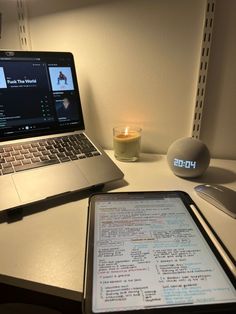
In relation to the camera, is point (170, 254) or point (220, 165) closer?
point (170, 254)

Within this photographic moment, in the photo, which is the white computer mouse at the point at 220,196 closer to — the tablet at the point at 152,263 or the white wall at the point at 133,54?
the tablet at the point at 152,263

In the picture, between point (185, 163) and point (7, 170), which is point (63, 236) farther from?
point (185, 163)

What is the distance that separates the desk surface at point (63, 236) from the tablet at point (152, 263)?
0.09 ft

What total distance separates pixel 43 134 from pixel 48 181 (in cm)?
20

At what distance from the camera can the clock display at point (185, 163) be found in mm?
622

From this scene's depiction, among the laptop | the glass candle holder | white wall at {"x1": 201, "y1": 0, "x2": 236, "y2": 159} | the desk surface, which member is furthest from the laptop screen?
white wall at {"x1": 201, "y1": 0, "x2": 236, "y2": 159}

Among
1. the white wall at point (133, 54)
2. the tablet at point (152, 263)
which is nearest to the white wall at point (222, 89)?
the white wall at point (133, 54)

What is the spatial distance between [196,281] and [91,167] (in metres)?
0.35

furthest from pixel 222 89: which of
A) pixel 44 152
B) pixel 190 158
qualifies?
pixel 44 152

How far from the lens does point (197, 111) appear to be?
726mm

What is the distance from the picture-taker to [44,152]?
0.64m

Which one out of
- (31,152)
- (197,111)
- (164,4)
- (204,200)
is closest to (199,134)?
(197,111)

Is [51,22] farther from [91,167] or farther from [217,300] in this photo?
[217,300]

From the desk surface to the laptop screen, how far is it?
24cm
